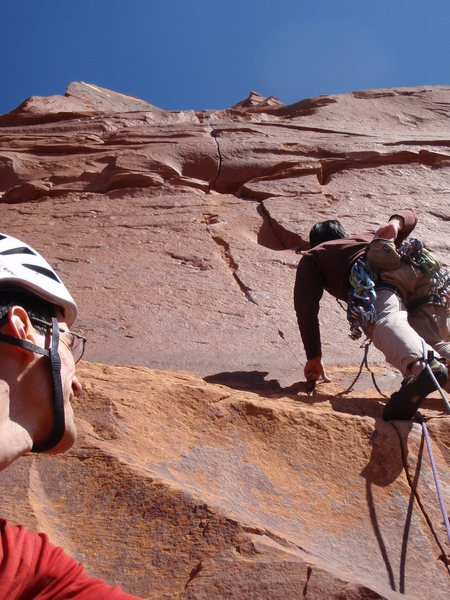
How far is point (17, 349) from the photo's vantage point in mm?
1491

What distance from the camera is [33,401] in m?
1.51

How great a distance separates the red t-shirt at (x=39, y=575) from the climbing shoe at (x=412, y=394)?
1.84 m

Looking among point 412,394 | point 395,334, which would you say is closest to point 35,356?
point 412,394

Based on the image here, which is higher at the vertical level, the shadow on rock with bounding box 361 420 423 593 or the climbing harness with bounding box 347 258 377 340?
the climbing harness with bounding box 347 258 377 340

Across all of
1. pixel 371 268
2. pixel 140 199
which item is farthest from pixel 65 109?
pixel 371 268

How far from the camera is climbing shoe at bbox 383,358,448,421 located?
2986 mm

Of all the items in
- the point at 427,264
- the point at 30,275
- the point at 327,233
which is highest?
the point at 327,233

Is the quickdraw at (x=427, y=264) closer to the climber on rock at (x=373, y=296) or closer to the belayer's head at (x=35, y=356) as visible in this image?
the climber on rock at (x=373, y=296)

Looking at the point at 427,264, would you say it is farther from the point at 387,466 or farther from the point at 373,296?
the point at 387,466

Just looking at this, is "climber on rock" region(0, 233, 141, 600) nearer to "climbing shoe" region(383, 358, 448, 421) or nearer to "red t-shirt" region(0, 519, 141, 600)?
"red t-shirt" region(0, 519, 141, 600)

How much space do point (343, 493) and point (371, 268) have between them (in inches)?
63.6

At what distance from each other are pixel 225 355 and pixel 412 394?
1804 millimetres

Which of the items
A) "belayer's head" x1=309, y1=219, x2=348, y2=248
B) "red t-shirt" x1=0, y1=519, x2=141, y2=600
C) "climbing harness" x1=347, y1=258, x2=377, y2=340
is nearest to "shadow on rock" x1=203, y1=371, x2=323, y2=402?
"climbing harness" x1=347, y1=258, x2=377, y2=340

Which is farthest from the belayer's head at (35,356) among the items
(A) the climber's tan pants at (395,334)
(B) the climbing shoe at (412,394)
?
(A) the climber's tan pants at (395,334)
